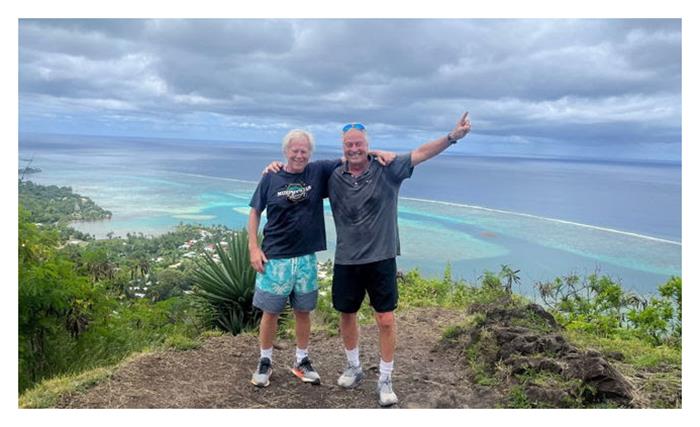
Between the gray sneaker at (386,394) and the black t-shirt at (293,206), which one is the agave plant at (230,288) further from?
the gray sneaker at (386,394)

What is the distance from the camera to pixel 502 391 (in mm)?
4320

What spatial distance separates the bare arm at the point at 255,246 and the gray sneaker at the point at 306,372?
944mm

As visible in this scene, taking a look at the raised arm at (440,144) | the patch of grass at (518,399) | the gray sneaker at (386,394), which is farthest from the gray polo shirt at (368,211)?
the patch of grass at (518,399)

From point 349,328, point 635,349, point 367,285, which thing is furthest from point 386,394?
point 635,349

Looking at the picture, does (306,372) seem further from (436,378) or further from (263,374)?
(436,378)

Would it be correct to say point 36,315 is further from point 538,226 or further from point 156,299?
point 538,226

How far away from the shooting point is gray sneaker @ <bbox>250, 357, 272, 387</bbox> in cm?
451

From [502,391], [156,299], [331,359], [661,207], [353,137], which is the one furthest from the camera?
[661,207]

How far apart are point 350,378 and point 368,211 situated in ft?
4.89

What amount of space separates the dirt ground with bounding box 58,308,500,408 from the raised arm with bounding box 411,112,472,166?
1.85 m

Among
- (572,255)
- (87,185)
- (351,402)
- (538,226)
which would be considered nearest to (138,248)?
(572,255)

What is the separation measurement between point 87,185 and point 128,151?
2127 centimetres

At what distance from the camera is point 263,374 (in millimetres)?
4531

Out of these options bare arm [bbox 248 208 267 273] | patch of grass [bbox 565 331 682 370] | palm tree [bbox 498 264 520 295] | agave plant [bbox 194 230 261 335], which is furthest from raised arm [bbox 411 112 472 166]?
palm tree [bbox 498 264 520 295]
